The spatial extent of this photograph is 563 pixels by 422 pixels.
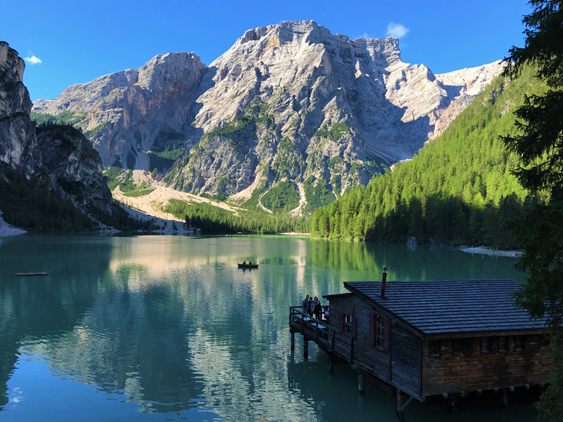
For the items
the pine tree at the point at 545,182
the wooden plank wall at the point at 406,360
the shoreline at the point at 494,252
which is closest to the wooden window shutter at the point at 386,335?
the wooden plank wall at the point at 406,360

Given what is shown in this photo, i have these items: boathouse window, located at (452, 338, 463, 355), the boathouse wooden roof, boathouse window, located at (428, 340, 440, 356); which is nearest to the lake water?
boathouse window, located at (452, 338, 463, 355)

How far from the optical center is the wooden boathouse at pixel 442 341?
2072cm

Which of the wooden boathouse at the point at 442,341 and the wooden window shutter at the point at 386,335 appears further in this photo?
the wooden window shutter at the point at 386,335

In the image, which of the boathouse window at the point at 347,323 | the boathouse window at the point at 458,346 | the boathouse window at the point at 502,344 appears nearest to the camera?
the boathouse window at the point at 458,346

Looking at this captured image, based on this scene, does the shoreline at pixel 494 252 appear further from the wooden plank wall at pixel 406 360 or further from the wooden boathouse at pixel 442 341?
the wooden plank wall at pixel 406 360

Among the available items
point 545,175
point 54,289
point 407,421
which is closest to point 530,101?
point 545,175

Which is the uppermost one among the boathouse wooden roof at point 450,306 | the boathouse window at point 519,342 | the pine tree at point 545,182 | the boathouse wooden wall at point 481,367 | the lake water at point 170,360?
the pine tree at point 545,182

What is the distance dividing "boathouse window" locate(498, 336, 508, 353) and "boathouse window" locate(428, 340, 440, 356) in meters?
3.88

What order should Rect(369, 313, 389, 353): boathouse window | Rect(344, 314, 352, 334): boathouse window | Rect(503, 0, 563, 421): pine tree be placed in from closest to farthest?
Rect(503, 0, 563, 421): pine tree < Rect(369, 313, 389, 353): boathouse window < Rect(344, 314, 352, 334): boathouse window

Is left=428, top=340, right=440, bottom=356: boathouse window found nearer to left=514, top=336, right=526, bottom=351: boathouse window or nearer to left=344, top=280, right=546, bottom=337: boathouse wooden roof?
left=344, top=280, right=546, bottom=337: boathouse wooden roof

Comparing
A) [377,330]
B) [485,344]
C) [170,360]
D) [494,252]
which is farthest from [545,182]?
[494,252]

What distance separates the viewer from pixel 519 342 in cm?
2236

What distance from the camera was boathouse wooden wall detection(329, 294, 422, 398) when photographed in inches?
829

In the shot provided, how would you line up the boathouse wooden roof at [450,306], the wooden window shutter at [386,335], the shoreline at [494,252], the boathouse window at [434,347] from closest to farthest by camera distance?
the boathouse window at [434,347] → the boathouse wooden roof at [450,306] → the wooden window shutter at [386,335] → the shoreline at [494,252]
